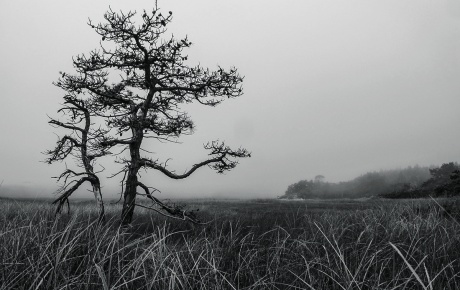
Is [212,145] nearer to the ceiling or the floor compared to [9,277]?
nearer to the ceiling

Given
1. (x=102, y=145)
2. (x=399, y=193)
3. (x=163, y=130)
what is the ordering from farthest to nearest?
(x=399, y=193) → (x=163, y=130) → (x=102, y=145)

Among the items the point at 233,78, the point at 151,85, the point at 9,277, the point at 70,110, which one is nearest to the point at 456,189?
the point at 233,78

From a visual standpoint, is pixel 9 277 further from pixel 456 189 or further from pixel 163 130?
pixel 456 189

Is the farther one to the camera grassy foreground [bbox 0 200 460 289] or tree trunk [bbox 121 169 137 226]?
tree trunk [bbox 121 169 137 226]

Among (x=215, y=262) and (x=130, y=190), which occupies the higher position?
(x=130, y=190)

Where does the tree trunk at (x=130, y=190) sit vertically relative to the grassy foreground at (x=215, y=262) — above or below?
above

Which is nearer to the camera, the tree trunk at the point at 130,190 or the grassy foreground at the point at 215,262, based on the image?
the grassy foreground at the point at 215,262

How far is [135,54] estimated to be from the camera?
742 cm

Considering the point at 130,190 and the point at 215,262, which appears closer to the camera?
the point at 215,262

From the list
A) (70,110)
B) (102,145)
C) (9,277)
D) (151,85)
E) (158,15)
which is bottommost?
(9,277)

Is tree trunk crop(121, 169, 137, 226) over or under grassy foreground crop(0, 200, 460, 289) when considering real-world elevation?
over

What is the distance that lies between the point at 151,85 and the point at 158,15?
1590 millimetres

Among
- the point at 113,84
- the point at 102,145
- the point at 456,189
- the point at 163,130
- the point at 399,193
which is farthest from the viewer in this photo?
the point at 399,193

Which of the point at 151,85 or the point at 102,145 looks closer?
the point at 102,145
